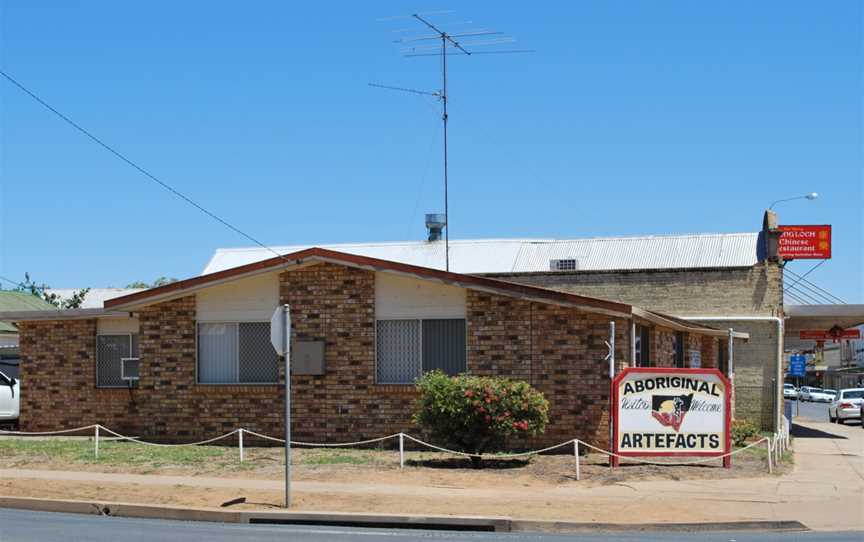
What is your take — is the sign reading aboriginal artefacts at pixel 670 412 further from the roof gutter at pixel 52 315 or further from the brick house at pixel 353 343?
the roof gutter at pixel 52 315

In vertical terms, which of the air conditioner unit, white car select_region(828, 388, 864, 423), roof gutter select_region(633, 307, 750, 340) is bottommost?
white car select_region(828, 388, 864, 423)

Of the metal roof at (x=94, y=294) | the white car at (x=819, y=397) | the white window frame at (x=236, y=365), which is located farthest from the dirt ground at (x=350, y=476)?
the white car at (x=819, y=397)

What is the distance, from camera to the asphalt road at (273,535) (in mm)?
12742

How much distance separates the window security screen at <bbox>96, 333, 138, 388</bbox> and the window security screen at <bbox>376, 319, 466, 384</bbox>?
6.57 m

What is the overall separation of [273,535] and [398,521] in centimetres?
178

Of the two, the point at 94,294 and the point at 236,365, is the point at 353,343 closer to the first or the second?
the point at 236,365

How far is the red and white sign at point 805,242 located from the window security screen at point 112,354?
70.8 feet

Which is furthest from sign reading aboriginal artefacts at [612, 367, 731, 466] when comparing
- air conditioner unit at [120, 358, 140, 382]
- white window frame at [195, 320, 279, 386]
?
air conditioner unit at [120, 358, 140, 382]

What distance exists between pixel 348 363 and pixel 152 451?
409 centimetres

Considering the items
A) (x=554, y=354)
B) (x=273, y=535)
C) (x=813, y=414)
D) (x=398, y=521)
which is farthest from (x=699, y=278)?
(x=813, y=414)

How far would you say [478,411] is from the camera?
19.2 meters

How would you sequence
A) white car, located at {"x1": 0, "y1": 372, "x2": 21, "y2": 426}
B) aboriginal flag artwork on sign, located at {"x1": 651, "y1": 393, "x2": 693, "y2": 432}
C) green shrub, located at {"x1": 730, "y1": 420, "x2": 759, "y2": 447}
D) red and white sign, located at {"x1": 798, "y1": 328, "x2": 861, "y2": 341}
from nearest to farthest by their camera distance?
aboriginal flag artwork on sign, located at {"x1": 651, "y1": 393, "x2": 693, "y2": 432} < green shrub, located at {"x1": 730, "y1": 420, "x2": 759, "y2": 447} < white car, located at {"x1": 0, "y1": 372, "x2": 21, "y2": 426} < red and white sign, located at {"x1": 798, "y1": 328, "x2": 861, "y2": 341}

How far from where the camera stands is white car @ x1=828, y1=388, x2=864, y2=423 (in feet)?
145

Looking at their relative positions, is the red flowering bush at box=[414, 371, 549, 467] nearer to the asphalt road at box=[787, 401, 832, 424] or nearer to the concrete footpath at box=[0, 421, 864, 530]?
the concrete footpath at box=[0, 421, 864, 530]
